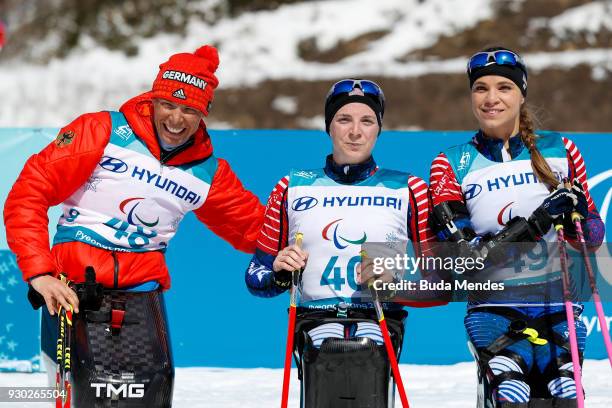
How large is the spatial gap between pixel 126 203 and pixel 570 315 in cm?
208

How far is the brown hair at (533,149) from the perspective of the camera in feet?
14.5

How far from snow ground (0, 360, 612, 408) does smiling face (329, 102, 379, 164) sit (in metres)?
2.54

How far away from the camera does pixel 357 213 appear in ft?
14.5

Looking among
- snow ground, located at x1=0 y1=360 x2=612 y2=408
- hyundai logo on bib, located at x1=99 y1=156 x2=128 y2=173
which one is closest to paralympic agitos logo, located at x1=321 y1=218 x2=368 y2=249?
hyundai logo on bib, located at x1=99 y1=156 x2=128 y2=173

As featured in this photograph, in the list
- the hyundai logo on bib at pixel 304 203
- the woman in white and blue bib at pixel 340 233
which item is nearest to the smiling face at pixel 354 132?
the woman in white and blue bib at pixel 340 233

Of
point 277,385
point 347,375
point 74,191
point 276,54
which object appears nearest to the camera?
point 347,375

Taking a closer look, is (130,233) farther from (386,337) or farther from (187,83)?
(386,337)

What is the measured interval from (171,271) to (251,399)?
54.2 inches

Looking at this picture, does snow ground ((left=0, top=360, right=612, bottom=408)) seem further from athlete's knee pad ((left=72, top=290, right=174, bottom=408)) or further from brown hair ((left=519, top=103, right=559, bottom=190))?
brown hair ((left=519, top=103, right=559, bottom=190))

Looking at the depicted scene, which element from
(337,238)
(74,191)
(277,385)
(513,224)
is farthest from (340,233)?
(277,385)

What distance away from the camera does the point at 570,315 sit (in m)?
4.22

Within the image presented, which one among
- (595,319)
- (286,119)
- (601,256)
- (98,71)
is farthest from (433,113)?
(601,256)

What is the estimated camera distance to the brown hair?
442 centimetres

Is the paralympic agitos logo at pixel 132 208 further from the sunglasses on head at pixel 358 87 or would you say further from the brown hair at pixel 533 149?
the brown hair at pixel 533 149
